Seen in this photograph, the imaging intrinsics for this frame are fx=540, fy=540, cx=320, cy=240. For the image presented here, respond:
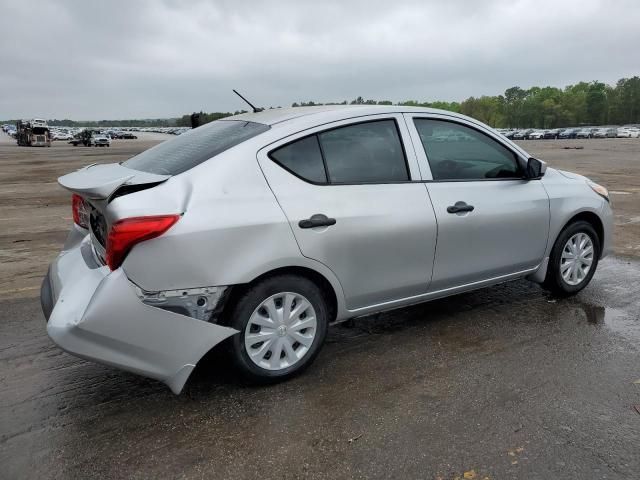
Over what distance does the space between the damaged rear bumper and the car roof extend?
1.41 metres

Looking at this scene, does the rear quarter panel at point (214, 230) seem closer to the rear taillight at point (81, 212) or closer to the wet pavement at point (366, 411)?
the wet pavement at point (366, 411)

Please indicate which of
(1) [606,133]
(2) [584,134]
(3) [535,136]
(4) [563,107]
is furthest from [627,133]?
(4) [563,107]

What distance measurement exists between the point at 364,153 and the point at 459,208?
821 mm

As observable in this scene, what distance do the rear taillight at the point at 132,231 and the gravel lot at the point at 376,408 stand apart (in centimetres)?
85

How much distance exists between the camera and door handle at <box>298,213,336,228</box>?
126 inches

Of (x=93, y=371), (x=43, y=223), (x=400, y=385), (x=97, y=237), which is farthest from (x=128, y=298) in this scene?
(x=43, y=223)

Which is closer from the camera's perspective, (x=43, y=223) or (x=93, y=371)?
(x=93, y=371)

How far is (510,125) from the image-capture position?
152375mm

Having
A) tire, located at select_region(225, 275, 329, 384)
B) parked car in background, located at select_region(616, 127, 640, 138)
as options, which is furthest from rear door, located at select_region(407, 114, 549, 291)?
parked car in background, located at select_region(616, 127, 640, 138)

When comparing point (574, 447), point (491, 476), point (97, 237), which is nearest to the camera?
point (491, 476)

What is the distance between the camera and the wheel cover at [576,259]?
4766 mm

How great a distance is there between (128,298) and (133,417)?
0.73 metres

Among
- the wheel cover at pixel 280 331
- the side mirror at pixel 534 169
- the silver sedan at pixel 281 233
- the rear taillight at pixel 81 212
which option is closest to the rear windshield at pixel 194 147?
the silver sedan at pixel 281 233

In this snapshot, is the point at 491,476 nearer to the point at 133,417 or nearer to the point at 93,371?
the point at 133,417
